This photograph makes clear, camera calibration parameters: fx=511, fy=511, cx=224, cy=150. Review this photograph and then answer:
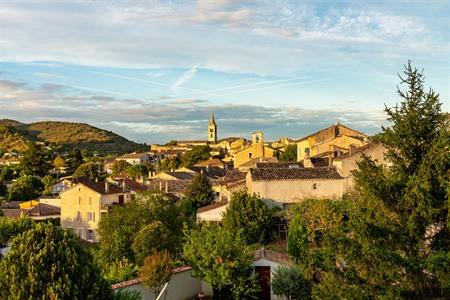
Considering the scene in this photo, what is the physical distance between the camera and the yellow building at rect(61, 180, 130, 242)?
4631 cm

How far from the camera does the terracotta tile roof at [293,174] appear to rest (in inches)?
1585

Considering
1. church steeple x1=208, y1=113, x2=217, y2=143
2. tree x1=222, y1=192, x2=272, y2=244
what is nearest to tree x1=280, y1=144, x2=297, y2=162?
tree x1=222, y1=192, x2=272, y2=244

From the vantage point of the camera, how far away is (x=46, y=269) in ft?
38.0

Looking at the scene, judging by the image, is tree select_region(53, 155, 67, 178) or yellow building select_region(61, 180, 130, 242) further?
tree select_region(53, 155, 67, 178)

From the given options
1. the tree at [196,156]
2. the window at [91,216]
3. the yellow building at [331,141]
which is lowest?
the window at [91,216]

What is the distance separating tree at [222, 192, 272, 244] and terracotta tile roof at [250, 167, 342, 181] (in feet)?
19.8

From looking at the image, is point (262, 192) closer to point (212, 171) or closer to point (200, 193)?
point (200, 193)

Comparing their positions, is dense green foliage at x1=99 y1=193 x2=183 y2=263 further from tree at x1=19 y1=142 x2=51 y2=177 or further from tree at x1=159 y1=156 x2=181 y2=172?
tree at x1=19 y1=142 x2=51 y2=177

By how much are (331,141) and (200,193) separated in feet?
55.5

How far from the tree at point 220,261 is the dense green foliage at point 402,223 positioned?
7.27 m

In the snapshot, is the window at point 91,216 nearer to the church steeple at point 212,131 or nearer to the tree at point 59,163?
the tree at point 59,163

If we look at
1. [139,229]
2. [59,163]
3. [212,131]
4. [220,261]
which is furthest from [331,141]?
[212,131]

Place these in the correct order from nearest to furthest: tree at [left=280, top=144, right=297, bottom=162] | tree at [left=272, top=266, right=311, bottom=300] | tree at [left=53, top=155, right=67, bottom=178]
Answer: tree at [left=272, top=266, right=311, bottom=300] → tree at [left=280, top=144, right=297, bottom=162] → tree at [left=53, top=155, right=67, bottom=178]

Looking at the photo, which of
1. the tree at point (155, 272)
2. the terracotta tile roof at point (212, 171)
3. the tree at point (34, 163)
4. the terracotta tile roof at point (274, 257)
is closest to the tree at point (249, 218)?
the terracotta tile roof at point (274, 257)
